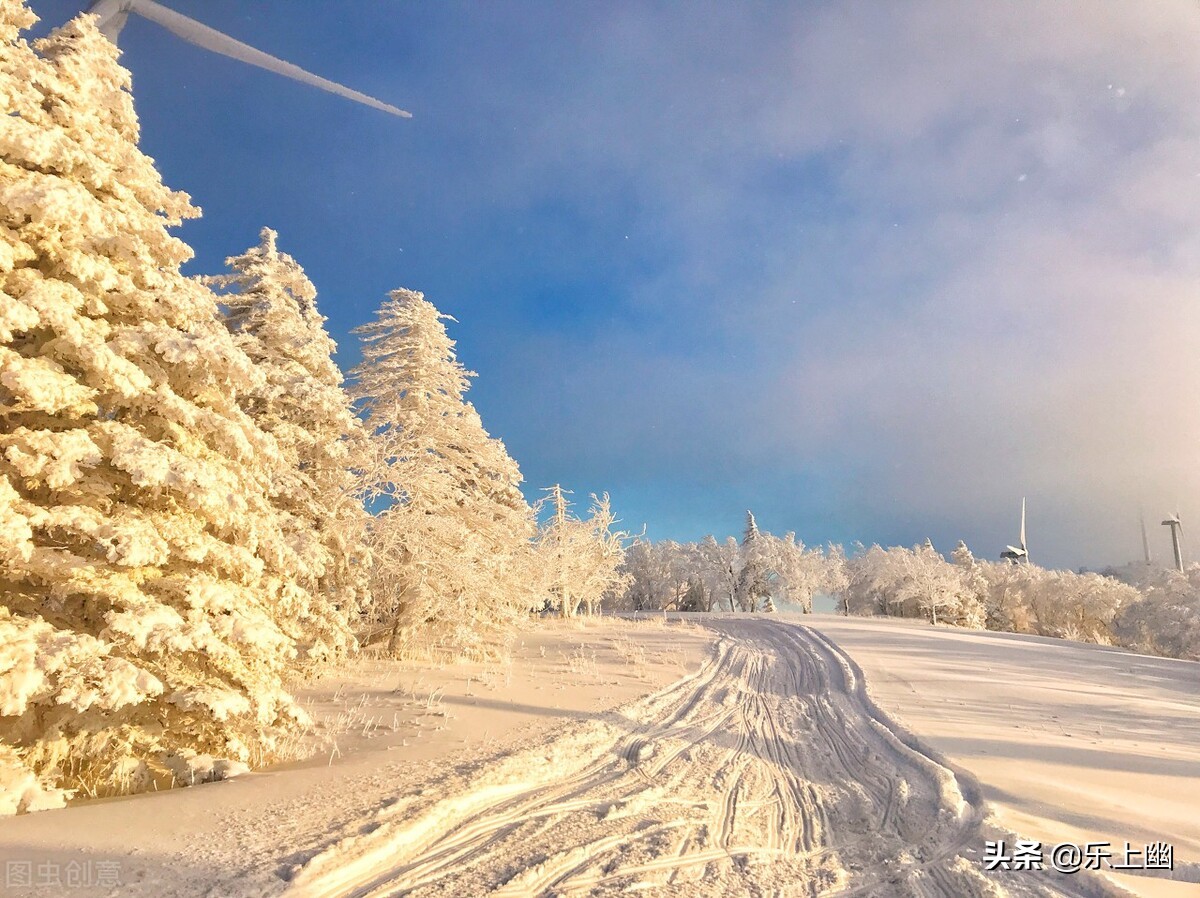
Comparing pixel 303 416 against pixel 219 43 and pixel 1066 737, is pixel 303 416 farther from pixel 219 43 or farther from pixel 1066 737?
pixel 1066 737

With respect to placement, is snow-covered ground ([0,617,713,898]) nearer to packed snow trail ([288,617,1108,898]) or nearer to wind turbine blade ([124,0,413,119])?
packed snow trail ([288,617,1108,898])

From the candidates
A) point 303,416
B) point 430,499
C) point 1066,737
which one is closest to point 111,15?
point 303,416

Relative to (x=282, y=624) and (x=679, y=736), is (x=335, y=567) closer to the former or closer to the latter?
(x=282, y=624)

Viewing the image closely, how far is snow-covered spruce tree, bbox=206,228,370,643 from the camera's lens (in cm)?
1341

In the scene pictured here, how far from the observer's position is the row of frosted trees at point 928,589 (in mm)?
39938

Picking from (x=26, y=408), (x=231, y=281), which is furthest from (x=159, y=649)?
(x=231, y=281)

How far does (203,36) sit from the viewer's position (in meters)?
18.9

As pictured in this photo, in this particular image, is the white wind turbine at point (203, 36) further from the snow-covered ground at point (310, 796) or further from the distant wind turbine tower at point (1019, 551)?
the distant wind turbine tower at point (1019, 551)

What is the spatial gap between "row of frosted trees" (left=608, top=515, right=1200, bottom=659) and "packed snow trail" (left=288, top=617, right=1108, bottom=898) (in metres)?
40.4

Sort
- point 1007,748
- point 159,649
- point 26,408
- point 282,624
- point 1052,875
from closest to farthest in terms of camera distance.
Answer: point 1052,875 → point 159,649 → point 26,408 → point 1007,748 → point 282,624

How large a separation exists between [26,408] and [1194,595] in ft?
179

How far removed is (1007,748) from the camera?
8.86 m

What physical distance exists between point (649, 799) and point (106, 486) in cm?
741

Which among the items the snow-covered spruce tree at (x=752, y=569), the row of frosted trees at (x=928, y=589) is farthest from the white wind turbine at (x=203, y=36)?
the snow-covered spruce tree at (x=752, y=569)
